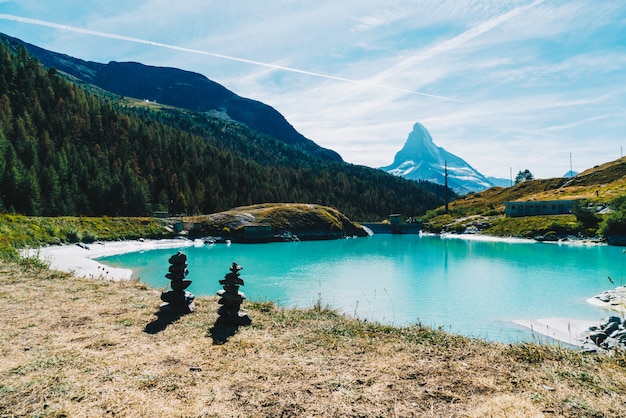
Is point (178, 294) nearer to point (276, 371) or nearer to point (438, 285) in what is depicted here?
point (276, 371)

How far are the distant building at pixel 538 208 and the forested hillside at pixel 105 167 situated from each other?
61.6 meters

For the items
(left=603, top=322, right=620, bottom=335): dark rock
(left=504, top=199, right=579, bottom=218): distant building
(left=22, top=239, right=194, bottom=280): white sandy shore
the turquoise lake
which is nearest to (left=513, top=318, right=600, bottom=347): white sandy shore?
the turquoise lake

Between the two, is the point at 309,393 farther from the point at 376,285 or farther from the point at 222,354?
the point at 376,285

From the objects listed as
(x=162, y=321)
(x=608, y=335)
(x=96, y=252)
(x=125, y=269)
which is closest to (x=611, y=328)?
(x=608, y=335)

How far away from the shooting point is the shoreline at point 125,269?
20312 millimetres

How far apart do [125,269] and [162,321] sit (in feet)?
109

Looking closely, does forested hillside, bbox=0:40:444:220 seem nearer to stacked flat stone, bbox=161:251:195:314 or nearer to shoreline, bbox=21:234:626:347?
shoreline, bbox=21:234:626:347

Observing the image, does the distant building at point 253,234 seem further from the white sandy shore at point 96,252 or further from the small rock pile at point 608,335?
the small rock pile at point 608,335

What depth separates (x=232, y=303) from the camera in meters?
12.8

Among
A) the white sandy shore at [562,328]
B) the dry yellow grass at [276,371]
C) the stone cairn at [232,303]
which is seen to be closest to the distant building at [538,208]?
the white sandy shore at [562,328]

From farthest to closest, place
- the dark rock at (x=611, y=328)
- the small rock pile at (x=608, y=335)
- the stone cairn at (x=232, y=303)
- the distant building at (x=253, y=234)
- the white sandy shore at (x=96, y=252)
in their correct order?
the distant building at (x=253, y=234) < the white sandy shore at (x=96, y=252) < the dark rock at (x=611, y=328) < the small rock pile at (x=608, y=335) < the stone cairn at (x=232, y=303)

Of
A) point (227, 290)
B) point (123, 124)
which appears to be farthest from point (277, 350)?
point (123, 124)

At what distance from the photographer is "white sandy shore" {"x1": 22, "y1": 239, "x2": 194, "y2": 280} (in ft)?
115

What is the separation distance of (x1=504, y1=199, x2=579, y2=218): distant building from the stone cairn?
123 metres
